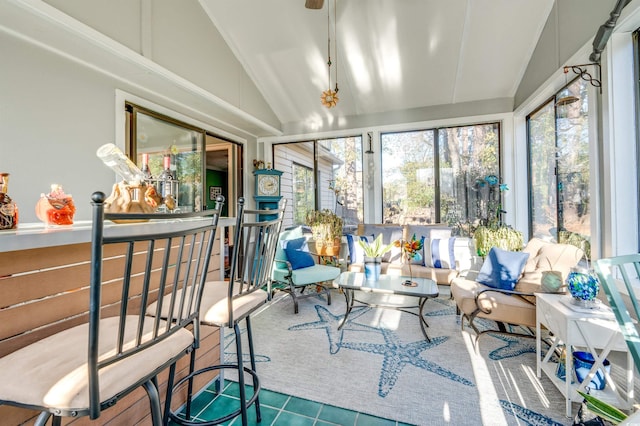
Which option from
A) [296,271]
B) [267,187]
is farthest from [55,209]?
[267,187]

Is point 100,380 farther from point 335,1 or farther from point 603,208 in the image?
point 335,1

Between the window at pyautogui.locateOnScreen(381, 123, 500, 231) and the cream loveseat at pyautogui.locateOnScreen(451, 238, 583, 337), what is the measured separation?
1692 millimetres

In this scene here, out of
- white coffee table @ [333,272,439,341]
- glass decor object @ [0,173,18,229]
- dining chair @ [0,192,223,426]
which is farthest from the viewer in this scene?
white coffee table @ [333,272,439,341]

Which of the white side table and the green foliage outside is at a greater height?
the green foliage outside

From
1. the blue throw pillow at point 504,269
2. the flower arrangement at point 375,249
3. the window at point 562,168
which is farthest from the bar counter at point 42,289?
the window at point 562,168

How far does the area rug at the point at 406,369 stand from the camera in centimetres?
181

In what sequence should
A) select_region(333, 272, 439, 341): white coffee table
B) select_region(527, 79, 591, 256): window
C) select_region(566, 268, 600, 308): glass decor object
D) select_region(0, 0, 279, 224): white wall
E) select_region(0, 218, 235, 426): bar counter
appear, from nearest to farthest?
select_region(0, 218, 235, 426): bar counter, select_region(566, 268, 600, 308): glass decor object, select_region(0, 0, 279, 224): white wall, select_region(527, 79, 591, 256): window, select_region(333, 272, 439, 341): white coffee table

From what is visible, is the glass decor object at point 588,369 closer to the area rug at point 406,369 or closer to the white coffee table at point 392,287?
the area rug at point 406,369

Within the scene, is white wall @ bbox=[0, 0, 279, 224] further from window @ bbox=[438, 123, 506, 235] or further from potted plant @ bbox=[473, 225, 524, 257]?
potted plant @ bbox=[473, 225, 524, 257]

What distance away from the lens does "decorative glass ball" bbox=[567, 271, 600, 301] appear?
1.85m

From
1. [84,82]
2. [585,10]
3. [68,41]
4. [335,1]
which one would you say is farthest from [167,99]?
[585,10]

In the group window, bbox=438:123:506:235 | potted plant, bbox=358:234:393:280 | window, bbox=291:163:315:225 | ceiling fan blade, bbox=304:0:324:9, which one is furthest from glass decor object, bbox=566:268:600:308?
window, bbox=291:163:315:225

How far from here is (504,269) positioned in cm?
271

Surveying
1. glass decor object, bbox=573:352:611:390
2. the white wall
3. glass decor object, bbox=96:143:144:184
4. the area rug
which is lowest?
the area rug
